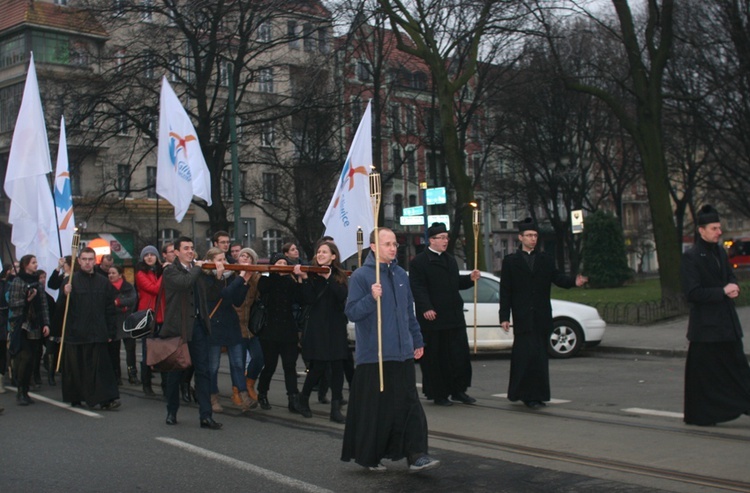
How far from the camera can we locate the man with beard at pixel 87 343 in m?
10.7

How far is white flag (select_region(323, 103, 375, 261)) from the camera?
1052 cm

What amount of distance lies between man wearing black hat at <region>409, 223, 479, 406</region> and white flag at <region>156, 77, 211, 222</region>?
11.8ft

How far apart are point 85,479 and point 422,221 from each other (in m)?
16.6

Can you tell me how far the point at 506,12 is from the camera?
74.7 ft

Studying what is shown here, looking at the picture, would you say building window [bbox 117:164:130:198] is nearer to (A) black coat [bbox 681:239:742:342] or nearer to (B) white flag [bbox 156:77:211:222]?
(B) white flag [bbox 156:77:211:222]

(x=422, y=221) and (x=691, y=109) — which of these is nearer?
(x=422, y=221)

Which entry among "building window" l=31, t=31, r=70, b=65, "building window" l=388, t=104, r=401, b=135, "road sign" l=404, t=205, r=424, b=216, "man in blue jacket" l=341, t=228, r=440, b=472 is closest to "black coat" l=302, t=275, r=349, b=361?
"man in blue jacket" l=341, t=228, r=440, b=472

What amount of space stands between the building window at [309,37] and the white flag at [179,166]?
10711mm

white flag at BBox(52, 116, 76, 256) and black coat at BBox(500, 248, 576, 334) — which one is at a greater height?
white flag at BBox(52, 116, 76, 256)

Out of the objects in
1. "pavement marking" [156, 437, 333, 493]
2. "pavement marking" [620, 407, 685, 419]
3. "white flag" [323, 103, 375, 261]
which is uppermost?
"white flag" [323, 103, 375, 261]

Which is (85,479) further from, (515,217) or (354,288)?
(515,217)

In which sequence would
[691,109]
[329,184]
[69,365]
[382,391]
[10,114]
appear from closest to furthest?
[382,391] → [69,365] → [691,109] → [329,184] → [10,114]

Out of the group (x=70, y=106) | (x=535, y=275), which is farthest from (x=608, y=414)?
(x=70, y=106)

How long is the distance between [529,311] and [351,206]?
7.44 feet
